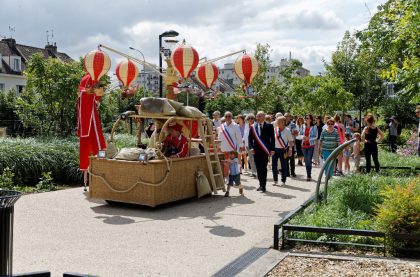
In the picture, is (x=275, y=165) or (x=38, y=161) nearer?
(x=38, y=161)

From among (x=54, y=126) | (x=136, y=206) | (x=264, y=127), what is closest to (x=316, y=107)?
(x=54, y=126)

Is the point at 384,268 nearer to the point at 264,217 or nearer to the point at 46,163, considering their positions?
the point at 264,217

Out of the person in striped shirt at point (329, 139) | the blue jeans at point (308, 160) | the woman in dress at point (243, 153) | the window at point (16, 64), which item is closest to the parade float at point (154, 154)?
the person in striped shirt at point (329, 139)

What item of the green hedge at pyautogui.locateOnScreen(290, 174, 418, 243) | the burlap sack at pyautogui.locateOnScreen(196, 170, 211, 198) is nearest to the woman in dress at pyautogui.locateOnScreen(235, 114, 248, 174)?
the burlap sack at pyautogui.locateOnScreen(196, 170, 211, 198)

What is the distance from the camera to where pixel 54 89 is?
1752cm

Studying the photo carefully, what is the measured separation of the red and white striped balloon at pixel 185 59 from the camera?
10.9m

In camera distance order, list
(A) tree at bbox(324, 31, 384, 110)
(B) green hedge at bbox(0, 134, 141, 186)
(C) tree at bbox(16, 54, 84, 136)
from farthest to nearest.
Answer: (A) tree at bbox(324, 31, 384, 110), (C) tree at bbox(16, 54, 84, 136), (B) green hedge at bbox(0, 134, 141, 186)

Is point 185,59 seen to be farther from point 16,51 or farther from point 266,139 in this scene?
point 16,51

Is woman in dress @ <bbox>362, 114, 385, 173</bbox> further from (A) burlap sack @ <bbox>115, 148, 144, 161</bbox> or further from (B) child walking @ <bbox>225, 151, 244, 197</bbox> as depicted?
(A) burlap sack @ <bbox>115, 148, 144, 161</bbox>

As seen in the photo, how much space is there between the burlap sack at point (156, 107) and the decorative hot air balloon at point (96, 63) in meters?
1.39

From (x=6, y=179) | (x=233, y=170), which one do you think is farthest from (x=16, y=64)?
A: (x=233, y=170)

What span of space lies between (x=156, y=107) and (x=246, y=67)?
2475mm

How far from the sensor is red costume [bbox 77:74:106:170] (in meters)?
12.2

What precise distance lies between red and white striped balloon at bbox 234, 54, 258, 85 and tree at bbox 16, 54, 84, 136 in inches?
294
